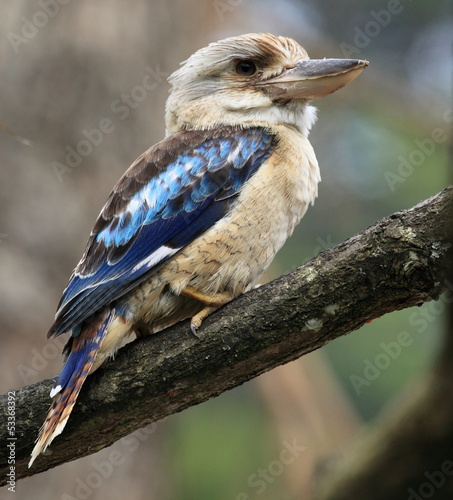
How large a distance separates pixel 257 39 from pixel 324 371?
287cm

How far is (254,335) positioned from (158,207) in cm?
78

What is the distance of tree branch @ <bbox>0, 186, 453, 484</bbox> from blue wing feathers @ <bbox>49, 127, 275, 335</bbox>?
10.4 inches

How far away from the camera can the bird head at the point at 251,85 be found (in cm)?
340

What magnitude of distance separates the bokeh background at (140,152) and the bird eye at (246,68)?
3.46ft

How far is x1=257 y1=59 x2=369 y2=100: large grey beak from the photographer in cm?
327

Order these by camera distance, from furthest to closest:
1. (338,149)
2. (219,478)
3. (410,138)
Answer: (338,149)
(410,138)
(219,478)

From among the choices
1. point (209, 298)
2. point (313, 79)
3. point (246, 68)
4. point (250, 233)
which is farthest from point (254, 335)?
point (246, 68)

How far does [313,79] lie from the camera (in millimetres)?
3355

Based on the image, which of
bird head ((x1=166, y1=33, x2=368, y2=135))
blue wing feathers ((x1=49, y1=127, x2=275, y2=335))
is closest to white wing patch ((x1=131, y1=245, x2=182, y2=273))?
blue wing feathers ((x1=49, y1=127, x2=275, y2=335))

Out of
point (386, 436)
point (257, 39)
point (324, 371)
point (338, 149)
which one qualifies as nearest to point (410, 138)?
point (338, 149)

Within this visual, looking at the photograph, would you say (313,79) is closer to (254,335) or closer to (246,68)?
(246,68)

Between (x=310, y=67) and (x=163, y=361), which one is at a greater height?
(x=310, y=67)

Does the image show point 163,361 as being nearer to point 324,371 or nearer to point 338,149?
point 324,371

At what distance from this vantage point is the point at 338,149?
721cm
